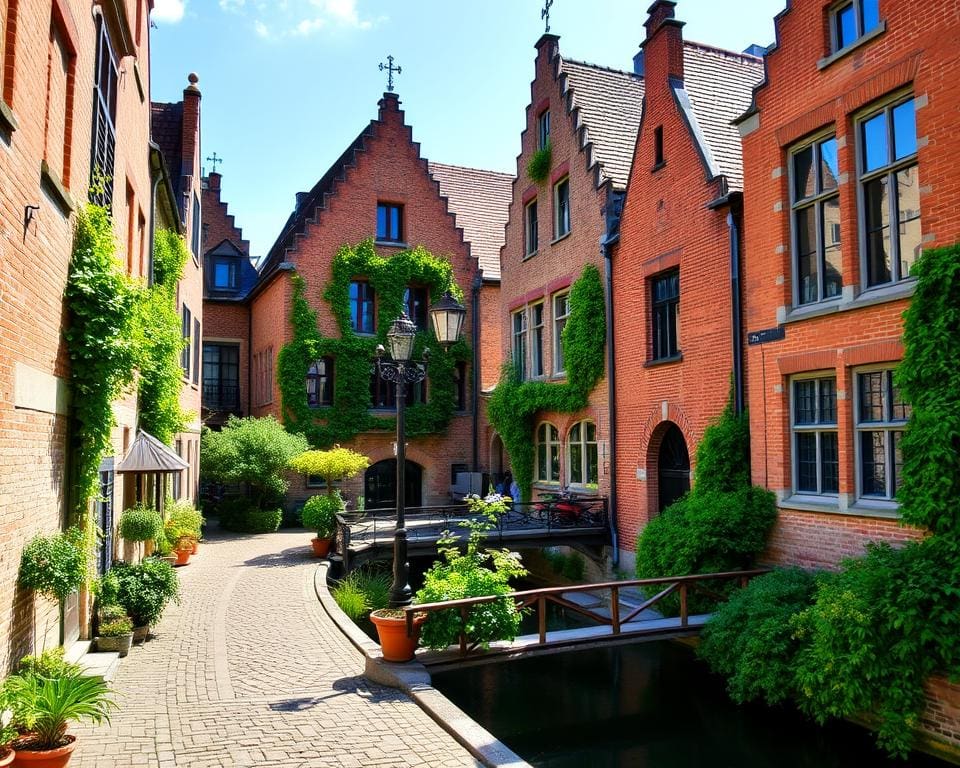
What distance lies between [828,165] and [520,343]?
492 inches

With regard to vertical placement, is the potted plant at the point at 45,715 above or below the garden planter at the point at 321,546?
above

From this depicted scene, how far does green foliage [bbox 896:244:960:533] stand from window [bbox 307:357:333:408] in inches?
847

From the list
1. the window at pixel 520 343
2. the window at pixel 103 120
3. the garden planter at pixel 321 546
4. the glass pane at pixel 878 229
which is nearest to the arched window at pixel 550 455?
the window at pixel 520 343

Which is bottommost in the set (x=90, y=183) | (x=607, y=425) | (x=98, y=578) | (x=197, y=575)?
(x=197, y=575)

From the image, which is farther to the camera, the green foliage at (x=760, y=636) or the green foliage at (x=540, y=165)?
the green foliage at (x=540, y=165)

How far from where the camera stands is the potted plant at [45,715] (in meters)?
5.46

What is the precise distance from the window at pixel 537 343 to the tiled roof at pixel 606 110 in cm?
453

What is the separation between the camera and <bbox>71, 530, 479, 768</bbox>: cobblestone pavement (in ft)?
22.9

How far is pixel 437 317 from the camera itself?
10.5 metres

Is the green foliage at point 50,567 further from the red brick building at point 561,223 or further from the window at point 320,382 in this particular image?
the window at point 320,382

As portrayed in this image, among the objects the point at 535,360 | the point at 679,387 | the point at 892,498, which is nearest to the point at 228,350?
the point at 535,360

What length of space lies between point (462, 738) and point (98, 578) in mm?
6319

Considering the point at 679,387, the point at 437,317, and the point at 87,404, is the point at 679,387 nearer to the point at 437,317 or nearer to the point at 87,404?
the point at 437,317

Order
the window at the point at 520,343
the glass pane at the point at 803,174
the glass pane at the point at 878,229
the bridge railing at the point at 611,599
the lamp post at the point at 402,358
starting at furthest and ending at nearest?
1. the window at the point at 520,343
2. the glass pane at the point at 803,174
3. the glass pane at the point at 878,229
4. the lamp post at the point at 402,358
5. the bridge railing at the point at 611,599
